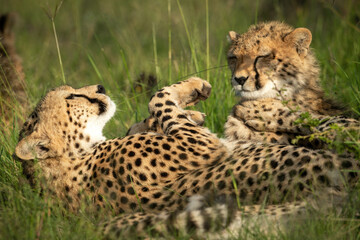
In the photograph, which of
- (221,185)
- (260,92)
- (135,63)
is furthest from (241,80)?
(135,63)

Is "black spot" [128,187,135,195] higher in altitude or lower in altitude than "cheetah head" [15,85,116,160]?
lower

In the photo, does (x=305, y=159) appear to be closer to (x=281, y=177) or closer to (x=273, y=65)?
(x=281, y=177)

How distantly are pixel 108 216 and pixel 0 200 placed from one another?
67 centimetres

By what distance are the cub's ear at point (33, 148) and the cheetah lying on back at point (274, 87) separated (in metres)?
1.24

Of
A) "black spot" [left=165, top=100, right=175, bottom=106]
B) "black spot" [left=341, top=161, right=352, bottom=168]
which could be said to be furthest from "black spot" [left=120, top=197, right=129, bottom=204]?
"black spot" [left=341, top=161, right=352, bottom=168]

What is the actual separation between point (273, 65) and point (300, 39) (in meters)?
0.28

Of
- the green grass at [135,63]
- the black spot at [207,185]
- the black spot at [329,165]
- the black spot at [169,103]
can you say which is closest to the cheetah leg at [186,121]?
the black spot at [169,103]

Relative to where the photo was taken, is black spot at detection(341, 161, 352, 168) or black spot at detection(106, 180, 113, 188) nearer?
black spot at detection(341, 161, 352, 168)

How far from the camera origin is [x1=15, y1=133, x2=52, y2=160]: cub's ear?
3102 mm

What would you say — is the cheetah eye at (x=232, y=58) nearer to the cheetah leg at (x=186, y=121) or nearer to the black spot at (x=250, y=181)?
the cheetah leg at (x=186, y=121)

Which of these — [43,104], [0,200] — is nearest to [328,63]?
[43,104]

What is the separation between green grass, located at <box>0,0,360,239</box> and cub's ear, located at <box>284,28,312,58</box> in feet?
0.73

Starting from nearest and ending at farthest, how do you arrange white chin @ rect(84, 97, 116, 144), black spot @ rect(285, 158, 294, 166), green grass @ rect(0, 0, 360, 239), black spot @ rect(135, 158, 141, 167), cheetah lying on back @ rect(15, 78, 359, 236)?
1. green grass @ rect(0, 0, 360, 239)
2. cheetah lying on back @ rect(15, 78, 359, 236)
3. black spot @ rect(285, 158, 294, 166)
4. black spot @ rect(135, 158, 141, 167)
5. white chin @ rect(84, 97, 116, 144)

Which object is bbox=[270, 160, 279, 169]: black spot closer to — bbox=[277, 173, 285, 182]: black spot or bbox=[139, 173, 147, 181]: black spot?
bbox=[277, 173, 285, 182]: black spot
